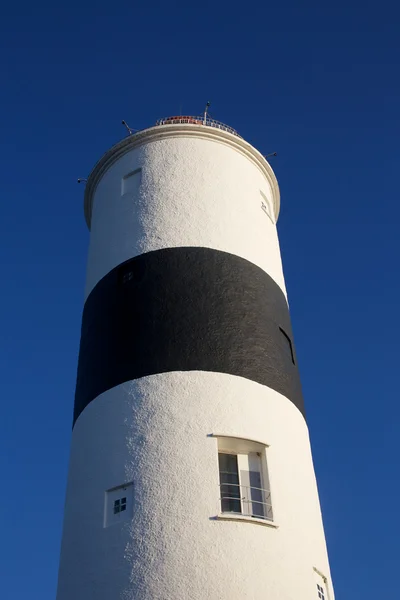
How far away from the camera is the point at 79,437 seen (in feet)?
48.5

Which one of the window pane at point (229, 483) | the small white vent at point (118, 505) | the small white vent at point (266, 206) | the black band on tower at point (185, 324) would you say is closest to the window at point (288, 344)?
the black band on tower at point (185, 324)

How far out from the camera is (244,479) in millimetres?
13461

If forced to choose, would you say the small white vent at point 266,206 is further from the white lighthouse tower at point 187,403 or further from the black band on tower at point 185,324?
the black band on tower at point 185,324

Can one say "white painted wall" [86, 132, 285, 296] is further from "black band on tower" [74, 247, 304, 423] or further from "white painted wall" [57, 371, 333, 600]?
"white painted wall" [57, 371, 333, 600]

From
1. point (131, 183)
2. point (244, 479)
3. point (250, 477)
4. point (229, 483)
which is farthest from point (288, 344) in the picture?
point (131, 183)

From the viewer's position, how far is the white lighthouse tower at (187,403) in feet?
40.2

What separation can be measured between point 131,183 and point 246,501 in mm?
8397

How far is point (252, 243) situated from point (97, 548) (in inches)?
297

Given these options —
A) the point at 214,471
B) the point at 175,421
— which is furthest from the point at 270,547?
the point at 175,421

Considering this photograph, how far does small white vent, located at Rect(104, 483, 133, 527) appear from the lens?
1280 cm

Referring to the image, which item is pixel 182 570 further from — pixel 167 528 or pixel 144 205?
Answer: pixel 144 205

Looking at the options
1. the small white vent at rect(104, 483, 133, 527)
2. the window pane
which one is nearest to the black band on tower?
the window pane

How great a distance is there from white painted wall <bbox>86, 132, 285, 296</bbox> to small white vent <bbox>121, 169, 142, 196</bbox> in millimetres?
68

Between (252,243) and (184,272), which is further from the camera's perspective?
(252,243)
